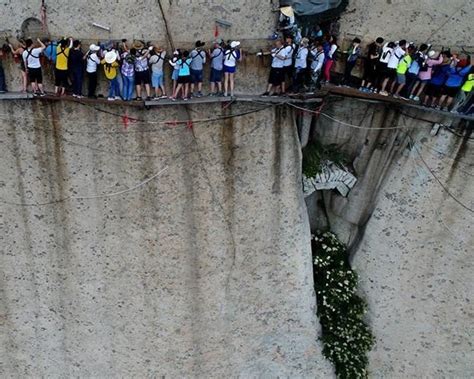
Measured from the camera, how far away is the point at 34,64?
45.6ft

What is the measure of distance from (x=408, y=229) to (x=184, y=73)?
24.1 feet

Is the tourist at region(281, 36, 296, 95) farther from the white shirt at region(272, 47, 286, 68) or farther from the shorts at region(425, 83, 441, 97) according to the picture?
the shorts at region(425, 83, 441, 97)

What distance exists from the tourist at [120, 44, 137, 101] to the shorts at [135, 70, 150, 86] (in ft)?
0.31

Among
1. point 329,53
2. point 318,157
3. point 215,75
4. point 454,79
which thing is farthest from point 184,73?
point 454,79

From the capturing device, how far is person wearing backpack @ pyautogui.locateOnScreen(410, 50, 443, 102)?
14.5 m

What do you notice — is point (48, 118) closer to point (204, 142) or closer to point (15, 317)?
point (204, 142)

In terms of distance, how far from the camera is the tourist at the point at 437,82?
47.5ft

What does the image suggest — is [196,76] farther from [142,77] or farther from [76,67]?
[76,67]

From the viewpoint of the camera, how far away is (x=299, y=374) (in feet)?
60.7

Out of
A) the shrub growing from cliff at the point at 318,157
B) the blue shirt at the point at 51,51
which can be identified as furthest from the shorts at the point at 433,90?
the blue shirt at the point at 51,51

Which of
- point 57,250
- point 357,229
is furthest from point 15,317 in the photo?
point 357,229

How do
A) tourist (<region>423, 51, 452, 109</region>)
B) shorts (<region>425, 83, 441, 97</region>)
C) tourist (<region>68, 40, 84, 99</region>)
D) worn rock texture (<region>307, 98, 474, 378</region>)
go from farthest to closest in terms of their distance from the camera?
worn rock texture (<region>307, 98, 474, 378</region>) → shorts (<region>425, 83, 441, 97</region>) → tourist (<region>423, 51, 452, 109</region>) → tourist (<region>68, 40, 84, 99</region>)

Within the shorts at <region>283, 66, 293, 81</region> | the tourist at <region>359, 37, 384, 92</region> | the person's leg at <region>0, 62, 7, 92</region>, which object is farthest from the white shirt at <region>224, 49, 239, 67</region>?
the person's leg at <region>0, 62, 7, 92</region>

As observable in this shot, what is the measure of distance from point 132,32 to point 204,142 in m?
3.11
